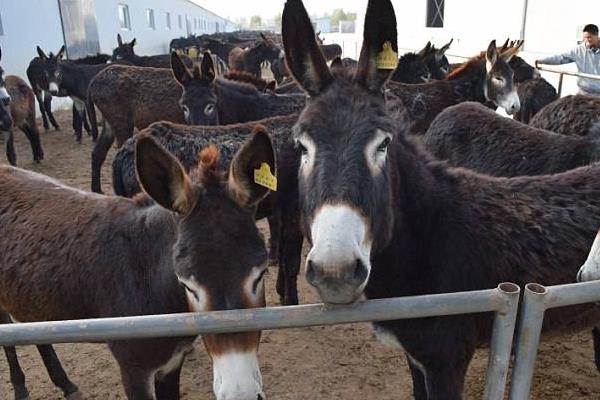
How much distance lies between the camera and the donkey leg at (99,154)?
738 cm

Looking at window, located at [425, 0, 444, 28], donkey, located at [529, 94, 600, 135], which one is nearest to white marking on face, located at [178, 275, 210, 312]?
donkey, located at [529, 94, 600, 135]

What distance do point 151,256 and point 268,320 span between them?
1.11m

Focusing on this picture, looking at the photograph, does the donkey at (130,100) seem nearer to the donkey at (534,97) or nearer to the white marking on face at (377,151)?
the donkey at (534,97)

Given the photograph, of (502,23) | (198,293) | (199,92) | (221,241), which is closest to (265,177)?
(221,241)

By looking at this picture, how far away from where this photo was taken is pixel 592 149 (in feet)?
13.0

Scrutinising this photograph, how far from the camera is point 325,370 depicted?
3709 mm

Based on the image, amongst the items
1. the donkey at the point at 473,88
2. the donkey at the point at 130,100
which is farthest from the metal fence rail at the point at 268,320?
the donkey at the point at 130,100

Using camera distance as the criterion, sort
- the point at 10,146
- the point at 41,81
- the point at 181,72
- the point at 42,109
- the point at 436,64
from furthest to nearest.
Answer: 1. the point at 42,109
2. the point at 41,81
3. the point at 436,64
4. the point at 10,146
5. the point at 181,72

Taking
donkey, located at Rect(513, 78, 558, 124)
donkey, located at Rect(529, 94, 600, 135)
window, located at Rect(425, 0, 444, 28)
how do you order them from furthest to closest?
window, located at Rect(425, 0, 444, 28) < donkey, located at Rect(513, 78, 558, 124) < donkey, located at Rect(529, 94, 600, 135)

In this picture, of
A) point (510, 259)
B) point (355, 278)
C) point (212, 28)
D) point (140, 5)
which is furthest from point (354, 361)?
point (212, 28)

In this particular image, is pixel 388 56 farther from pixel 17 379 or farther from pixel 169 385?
pixel 17 379

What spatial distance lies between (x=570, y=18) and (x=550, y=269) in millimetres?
10128

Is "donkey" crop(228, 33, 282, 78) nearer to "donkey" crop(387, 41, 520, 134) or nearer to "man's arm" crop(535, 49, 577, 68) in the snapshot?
"man's arm" crop(535, 49, 577, 68)

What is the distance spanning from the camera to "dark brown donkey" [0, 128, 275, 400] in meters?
1.88
